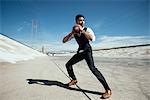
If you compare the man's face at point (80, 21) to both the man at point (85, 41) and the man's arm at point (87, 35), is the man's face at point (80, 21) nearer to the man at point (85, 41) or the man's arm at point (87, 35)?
the man at point (85, 41)

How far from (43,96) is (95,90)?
4.95 feet

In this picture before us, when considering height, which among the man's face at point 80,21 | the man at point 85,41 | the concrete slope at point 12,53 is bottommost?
the concrete slope at point 12,53

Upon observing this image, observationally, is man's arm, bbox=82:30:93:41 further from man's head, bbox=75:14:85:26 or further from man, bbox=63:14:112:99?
man's head, bbox=75:14:85:26

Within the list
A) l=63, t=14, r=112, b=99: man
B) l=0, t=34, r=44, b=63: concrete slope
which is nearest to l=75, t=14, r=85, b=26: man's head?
l=63, t=14, r=112, b=99: man

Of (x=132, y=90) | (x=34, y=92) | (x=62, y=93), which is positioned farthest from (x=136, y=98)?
(x=34, y=92)

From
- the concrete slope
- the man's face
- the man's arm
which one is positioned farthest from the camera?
the concrete slope

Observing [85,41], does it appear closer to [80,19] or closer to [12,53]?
[80,19]

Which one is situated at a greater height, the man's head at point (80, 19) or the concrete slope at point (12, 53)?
the man's head at point (80, 19)

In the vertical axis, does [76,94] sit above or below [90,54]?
below

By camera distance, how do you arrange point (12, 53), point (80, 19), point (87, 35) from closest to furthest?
point (87, 35), point (80, 19), point (12, 53)

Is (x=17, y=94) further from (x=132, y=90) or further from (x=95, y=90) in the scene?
(x=132, y=90)

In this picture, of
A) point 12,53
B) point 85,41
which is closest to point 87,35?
point 85,41

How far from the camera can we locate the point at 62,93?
536 centimetres

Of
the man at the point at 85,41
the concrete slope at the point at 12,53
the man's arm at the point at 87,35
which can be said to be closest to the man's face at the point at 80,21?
the man at the point at 85,41
